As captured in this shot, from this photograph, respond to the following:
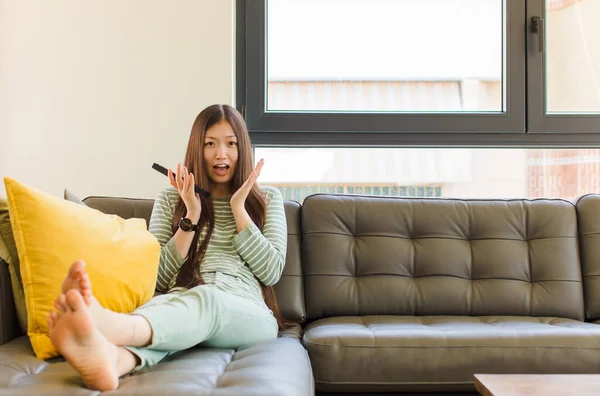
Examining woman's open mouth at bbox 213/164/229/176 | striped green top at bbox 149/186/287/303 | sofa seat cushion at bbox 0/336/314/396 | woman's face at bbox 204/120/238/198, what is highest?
woman's face at bbox 204/120/238/198

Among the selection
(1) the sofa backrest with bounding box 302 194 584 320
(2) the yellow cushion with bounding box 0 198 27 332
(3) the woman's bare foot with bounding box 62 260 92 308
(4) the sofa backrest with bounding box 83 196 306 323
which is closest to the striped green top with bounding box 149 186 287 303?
(4) the sofa backrest with bounding box 83 196 306 323

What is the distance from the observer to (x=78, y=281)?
1245 mm

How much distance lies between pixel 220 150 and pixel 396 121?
103 centimetres

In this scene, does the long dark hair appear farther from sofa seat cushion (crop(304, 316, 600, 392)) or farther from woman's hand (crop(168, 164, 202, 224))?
sofa seat cushion (crop(304, 316, 600, 392))

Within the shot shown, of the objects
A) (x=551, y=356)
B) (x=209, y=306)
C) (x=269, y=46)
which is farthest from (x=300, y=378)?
(x=269, y=46)

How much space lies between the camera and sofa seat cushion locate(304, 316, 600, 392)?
1.78 metres

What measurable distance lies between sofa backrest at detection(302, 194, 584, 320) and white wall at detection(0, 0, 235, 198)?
2.62 ft

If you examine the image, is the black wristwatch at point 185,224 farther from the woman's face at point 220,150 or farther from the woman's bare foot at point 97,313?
the woman's bare foot at point 97,313

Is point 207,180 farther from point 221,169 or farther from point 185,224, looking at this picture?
point 185,224

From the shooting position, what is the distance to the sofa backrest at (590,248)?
2.25m

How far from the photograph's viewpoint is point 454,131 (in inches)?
112

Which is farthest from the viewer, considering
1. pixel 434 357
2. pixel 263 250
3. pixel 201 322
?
pixel 263 250

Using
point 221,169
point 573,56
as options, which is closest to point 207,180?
point 221,169

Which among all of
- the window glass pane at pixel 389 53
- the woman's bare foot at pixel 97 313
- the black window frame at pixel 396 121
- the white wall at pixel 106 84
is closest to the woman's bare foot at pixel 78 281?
the woman's bare foot at pixel 97 313
